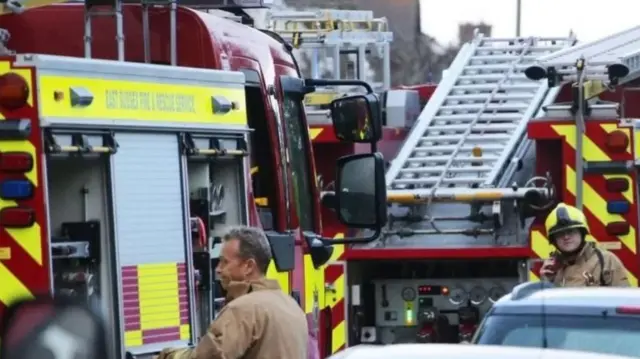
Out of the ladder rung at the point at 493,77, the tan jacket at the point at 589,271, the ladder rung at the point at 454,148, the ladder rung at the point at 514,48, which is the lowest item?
the tan jacket at the point at 589,271

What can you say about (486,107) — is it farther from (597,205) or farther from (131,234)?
(131,234)

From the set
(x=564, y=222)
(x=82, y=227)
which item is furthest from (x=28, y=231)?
(x=564, y=222)

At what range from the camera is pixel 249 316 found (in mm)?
6258

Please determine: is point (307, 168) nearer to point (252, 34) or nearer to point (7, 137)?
point (252, 34)

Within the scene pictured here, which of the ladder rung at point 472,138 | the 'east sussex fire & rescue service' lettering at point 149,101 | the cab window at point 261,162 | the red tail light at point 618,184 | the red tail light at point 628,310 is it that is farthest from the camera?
the ladder rung at point 472,138

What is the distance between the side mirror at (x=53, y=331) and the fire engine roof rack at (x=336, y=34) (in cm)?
1343

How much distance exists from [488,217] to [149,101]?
19.5ft

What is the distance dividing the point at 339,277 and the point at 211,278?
5.30 metres

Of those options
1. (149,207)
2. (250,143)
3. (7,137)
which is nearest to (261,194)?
(250,143)

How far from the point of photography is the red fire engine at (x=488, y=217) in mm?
12453

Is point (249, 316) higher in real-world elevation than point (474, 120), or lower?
higher

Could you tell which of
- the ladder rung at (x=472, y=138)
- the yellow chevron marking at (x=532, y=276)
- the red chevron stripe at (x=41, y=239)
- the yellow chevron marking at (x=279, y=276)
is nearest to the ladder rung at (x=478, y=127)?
the ladder rung at (x=472, y=138)

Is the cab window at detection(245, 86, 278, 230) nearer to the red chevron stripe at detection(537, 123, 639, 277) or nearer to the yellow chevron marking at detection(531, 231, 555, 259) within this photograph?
the yellow chevron marking at detection(531, 231, 555, 259)

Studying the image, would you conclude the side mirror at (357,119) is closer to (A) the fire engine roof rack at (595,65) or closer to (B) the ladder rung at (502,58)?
(A) the fire engine roof rack at (595,65)
